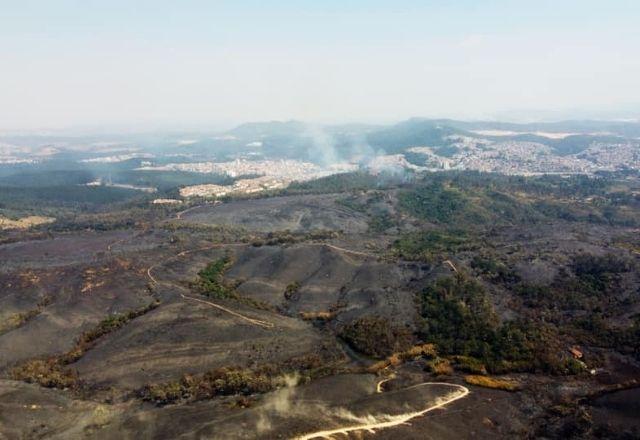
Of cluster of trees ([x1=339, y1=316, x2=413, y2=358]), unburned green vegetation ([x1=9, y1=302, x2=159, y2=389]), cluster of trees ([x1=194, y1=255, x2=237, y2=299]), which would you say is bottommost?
unburned green vegetation ([x1=9, y1=302, x2=159, y2=389])

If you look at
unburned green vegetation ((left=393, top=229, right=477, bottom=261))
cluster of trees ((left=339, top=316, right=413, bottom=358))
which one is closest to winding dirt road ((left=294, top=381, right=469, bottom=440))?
cluster of trees ((left=339, top=316, right=413, bottom=358))

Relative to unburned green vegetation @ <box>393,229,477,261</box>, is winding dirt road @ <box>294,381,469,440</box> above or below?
below

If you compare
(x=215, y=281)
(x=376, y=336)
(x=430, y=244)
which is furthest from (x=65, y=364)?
(x=430, y=244)

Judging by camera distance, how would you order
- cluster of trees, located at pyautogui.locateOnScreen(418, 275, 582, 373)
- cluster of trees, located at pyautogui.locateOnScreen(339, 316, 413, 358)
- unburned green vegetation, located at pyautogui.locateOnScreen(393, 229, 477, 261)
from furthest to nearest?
unburned green vegetation, located at pyautogui.locateOnScreen(393, 229, 477, 261), cluster of trees, located at pyautogui.locateOnScreen(339, 316, 413, 358), cluster of trees, located at pyautogui.locateOnScreen(418, 275, 582, 373)

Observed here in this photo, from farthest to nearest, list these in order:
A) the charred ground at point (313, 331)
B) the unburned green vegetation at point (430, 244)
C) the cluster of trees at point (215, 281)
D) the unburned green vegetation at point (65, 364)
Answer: the unburned green vegetation at point (430, 244) < the cluster of trees at point (215, 281) < the unburned green vegetation at point (65, 364) < the charred ground at point (313, 331)

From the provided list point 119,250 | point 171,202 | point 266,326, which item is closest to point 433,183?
point 171,202

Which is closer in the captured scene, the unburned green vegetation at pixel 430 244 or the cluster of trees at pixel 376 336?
the cluster of trees at pixel 376 336

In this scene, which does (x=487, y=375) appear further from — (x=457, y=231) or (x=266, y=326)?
(x=457, y=231)

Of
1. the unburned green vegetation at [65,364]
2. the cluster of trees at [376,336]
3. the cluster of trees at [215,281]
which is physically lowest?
the unburned green vegetation at [65,364]

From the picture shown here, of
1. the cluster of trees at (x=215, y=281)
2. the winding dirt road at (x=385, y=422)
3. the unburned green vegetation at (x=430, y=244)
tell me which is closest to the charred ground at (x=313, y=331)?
the cluster of trees at (x=215, y=281)

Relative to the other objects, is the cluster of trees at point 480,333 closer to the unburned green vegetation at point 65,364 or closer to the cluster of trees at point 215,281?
the cluster of trees at point 215,281

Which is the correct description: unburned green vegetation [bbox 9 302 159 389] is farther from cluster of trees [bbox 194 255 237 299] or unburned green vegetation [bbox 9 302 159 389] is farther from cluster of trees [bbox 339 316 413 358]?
cluster of trees [bbox 339 316 413 358]

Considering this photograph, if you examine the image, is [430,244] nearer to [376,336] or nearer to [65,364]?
[376,336]
